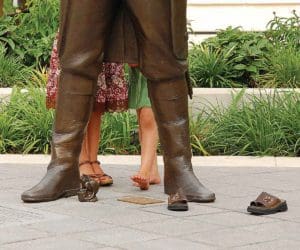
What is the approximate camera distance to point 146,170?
5973 mm

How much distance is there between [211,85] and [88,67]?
3.98m

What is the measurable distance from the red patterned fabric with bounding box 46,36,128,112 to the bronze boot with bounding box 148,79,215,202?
2.04 feet

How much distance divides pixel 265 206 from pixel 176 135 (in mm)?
769

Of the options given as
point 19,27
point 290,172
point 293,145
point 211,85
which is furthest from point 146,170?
point 19,27

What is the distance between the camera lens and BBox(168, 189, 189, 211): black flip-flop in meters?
5.30

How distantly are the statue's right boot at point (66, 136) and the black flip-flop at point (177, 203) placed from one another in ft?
2.27

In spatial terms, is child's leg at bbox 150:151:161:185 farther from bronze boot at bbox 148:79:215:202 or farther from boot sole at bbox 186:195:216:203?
boot sole at bbox 186:195:216:203

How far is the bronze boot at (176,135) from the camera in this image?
18.4ft

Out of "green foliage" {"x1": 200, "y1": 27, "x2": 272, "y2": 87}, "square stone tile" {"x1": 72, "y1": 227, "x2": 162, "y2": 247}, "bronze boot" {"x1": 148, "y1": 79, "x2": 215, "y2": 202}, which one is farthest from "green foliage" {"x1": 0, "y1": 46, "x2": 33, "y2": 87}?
"square stone tile" {"x1": 72, "y1": 227, "x2": 162, "y2": 247}

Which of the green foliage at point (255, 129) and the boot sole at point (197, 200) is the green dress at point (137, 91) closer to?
the boot sole at point (197, 200)

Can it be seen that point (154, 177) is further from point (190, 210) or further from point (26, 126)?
point (26, 126)

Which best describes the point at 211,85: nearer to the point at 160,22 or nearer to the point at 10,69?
the point at 10,69

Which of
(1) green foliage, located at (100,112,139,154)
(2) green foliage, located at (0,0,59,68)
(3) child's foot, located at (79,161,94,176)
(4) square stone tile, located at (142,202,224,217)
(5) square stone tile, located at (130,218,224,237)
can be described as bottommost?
(5) square stone tile, located at (130,218,224,237)

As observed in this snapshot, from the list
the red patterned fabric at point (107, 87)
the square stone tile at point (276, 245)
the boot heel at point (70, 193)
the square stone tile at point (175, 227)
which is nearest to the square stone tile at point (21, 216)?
the boot heel at point (70, 193)
